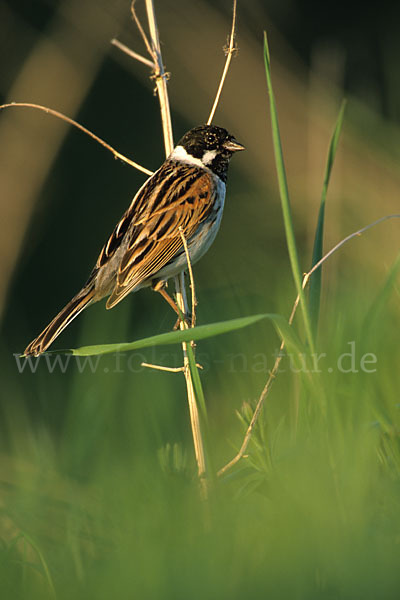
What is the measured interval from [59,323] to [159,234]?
1.74 ft

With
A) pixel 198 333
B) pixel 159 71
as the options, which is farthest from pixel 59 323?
pixel 198 333

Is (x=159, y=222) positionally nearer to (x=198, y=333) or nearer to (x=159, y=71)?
(x=159, y=71)

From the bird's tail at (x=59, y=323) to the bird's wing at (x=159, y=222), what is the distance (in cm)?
13

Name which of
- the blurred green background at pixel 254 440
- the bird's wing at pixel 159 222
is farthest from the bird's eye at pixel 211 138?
the blurred green background at pixel 254 440

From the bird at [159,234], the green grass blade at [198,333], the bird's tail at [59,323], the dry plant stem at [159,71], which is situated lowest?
the bird's tail at [59,323]

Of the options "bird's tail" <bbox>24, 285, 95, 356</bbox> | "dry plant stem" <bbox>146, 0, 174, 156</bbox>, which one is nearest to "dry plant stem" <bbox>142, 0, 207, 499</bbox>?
"dry plant stem" <bbox>146, 0, 174, 156</bbox>

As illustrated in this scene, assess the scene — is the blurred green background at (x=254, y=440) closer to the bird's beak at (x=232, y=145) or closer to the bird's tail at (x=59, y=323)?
the bird's tail at (x=59, y=323)

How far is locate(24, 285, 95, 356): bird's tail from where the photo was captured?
2.35 metres

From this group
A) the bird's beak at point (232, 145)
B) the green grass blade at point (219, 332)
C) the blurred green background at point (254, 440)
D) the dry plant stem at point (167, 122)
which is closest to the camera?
the blurred green background at point (254, 440)

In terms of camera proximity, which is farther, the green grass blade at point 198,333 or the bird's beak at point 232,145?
the bird's beak at point 232,145

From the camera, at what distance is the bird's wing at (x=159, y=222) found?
2.74m

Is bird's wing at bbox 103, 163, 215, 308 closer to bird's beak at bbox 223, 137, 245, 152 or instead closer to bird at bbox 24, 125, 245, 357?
bird at bbox 24, 125, 245, 357

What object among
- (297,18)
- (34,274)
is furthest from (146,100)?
(34,274)

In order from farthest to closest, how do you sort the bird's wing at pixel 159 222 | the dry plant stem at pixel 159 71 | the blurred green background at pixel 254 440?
the bird's wing at pixel 159 222, the dry plant stem at pixel 159 71, the blurred green background at pixel 254 440
